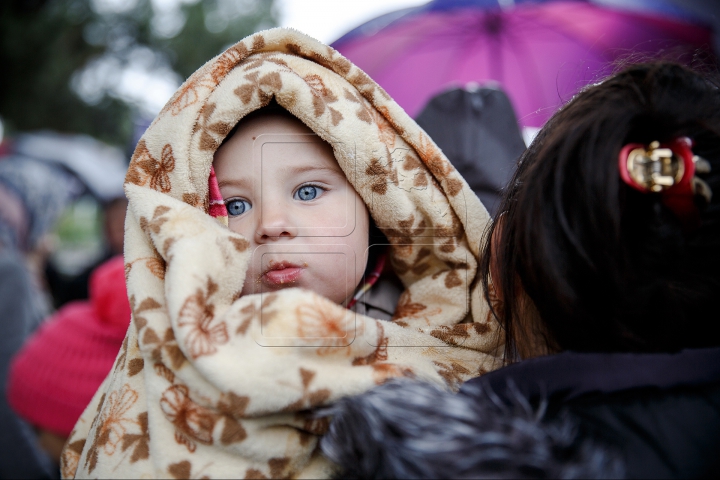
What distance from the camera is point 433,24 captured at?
209 centimetres

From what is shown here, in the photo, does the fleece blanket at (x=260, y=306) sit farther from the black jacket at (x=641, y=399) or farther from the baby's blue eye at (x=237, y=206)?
the black jacket at (x=641, y=399)

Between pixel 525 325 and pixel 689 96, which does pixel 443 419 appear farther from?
pixel 689 96

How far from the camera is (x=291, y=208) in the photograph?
91 cm

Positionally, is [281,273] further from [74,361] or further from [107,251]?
[107,251]

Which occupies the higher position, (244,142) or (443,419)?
(244,142)

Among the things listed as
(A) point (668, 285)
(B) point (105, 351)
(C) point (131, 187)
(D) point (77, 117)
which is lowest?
(B) point (105, 351)

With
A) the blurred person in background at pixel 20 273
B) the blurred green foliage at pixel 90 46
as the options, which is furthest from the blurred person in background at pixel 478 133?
the blurred green foliage at pixel 90 46

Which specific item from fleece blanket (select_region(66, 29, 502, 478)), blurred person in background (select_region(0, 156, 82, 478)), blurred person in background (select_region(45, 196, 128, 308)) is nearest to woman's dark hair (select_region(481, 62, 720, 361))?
fleece blanket (select_region(66, 29, 502, 478))

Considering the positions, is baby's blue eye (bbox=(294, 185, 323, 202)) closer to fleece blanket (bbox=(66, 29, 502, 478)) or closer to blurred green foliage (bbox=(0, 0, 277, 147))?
fleece blanket (bbox=(66, 29, 502, 478))

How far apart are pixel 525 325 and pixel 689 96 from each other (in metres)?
0.35

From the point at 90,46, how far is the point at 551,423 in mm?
7954

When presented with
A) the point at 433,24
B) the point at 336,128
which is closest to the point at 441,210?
the point at 336,128

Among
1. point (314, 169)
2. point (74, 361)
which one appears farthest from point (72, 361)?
point (314, 169)

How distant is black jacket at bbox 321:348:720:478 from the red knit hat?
1122mm
